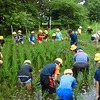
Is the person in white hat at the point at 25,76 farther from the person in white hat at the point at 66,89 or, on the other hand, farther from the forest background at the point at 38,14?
the forest background at the point at 38,14

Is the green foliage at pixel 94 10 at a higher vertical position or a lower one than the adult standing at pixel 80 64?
higher

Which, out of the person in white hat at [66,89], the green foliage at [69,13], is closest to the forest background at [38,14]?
the green foliage at [69,13]

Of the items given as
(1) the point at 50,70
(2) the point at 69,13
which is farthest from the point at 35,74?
(2) the point at 69,13

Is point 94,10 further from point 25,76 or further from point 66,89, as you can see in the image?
point 66,89

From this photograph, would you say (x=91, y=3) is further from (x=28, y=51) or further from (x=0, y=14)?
(x=28, y=51)

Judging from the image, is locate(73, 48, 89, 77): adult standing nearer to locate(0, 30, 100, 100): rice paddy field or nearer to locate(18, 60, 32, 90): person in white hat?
locate(0, 30, 100, 100): rice paddy field

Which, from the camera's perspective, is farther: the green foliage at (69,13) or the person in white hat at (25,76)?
the green foliage at (69,13)

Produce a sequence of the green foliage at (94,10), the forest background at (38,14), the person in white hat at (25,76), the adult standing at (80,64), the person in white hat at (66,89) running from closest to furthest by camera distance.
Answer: the person in white hat at (66,89)
the person in white hat at (25,76)
the adult standing at (80,64)
the forest background at (38,14)
the green foliage at (94,10)

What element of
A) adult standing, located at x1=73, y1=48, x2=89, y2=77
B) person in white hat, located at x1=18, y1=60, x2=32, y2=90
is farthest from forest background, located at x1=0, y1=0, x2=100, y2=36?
person in white hat, located at x1=18, y1=60, x2=32, y2=90

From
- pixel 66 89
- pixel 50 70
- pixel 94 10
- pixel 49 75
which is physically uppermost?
pixel 94 10

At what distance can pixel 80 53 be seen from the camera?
10.5 metres

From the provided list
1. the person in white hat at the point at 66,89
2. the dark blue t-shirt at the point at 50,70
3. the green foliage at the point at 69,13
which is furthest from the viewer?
the green foliage at the point at 69,13

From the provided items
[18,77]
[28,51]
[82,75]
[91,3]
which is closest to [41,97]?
[18,77]

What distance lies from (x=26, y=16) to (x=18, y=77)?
1445cm
